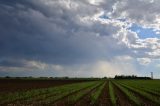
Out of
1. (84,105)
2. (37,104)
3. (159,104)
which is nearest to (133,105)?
(159,104)

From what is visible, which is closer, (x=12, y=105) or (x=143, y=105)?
(x=12, y=105)

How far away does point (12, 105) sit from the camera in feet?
69.2

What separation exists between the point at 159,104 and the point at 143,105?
4.92ft

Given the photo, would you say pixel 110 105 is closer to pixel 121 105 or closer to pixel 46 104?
pixel 121 105

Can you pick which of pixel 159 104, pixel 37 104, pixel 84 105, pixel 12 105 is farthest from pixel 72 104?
pixel 159 104

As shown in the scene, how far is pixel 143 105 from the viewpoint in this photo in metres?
22.6

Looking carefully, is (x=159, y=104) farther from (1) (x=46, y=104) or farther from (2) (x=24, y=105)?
(2) (x=24, y=105)

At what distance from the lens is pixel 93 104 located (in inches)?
896

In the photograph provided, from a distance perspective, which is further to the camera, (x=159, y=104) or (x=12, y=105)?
(x=159, y=104)

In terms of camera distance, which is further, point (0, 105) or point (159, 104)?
point (159, 104)

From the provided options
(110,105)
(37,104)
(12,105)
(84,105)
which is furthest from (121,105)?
(12,105)

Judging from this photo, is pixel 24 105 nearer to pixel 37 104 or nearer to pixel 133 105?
pixel 37 104

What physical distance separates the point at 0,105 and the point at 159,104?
12.6 meters

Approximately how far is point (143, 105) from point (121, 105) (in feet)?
5.99
